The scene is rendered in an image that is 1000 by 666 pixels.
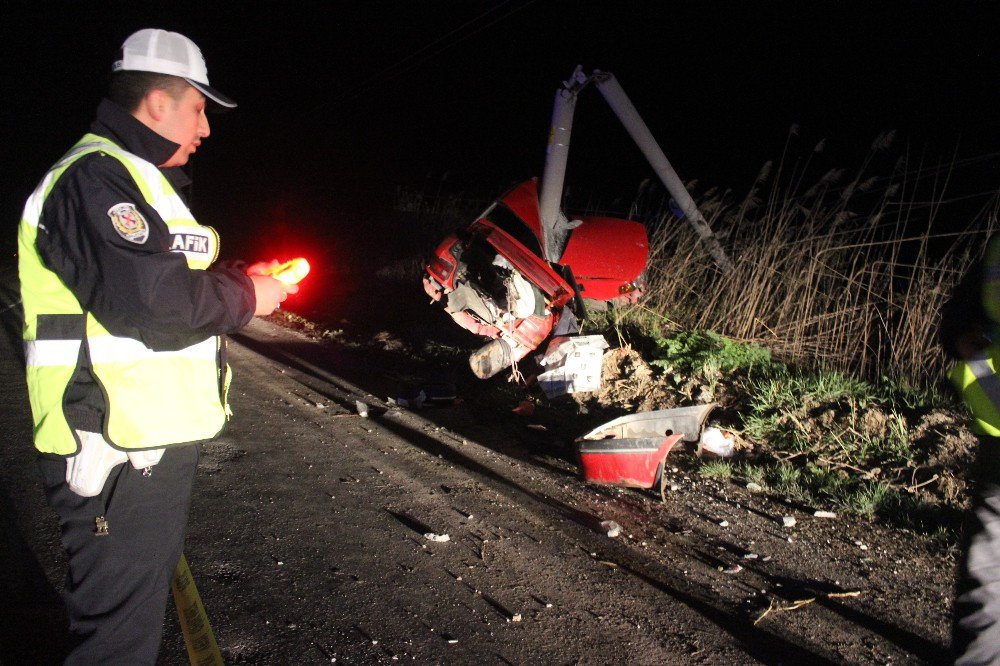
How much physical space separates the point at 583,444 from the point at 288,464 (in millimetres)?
1925

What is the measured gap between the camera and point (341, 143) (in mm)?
23047

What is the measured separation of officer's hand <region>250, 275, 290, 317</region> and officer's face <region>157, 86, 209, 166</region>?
1.22 feet

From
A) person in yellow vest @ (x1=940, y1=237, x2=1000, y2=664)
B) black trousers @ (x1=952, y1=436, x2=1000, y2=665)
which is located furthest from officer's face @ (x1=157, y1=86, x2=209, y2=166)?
black trousers @ (x1=952, y1=436, x2=1000, y2=665)

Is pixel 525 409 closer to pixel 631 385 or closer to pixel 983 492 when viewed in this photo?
pixel 631 385

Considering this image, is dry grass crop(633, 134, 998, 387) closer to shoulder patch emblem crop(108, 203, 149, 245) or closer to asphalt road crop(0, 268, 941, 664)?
asphalt road crop(0, 268, 941, 664)

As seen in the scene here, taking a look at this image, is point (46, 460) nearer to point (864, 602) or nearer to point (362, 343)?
point (864, 602)

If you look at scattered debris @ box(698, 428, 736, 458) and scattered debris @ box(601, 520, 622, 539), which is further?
scattered debris @ box(698, 428, 736, 458)

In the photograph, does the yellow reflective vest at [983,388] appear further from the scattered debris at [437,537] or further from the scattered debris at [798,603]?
the scattered debris at [437,537]

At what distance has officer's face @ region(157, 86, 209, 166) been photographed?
5.33 feet

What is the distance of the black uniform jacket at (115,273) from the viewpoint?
138 centimetres

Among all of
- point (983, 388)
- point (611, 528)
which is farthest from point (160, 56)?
point (611, 528)

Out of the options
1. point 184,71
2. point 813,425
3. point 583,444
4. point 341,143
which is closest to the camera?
point 184,71

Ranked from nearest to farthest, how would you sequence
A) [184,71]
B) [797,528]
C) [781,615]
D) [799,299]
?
1. [184,71]
2. [781,615]
3. [797,528]
4. [799,299]

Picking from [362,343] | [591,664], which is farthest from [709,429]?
[362,343]
